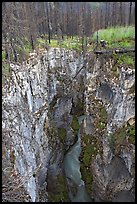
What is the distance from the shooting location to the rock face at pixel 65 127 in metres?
14.9

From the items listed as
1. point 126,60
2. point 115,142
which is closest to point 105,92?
point 126,60

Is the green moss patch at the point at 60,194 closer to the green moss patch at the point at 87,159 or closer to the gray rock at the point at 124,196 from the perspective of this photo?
the green moss patch at the point at 87,159

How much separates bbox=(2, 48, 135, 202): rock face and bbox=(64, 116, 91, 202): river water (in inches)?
22.0

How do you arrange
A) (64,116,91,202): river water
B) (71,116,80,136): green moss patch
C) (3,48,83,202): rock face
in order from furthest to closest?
(71,116,80,136): green moss patch, (64,116,91,202): river water, (3,48,83,202): rock face

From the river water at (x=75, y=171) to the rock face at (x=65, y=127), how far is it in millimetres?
559

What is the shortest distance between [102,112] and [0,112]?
1083cm

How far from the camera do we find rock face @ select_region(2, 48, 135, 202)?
14891 mm

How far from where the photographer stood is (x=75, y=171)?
21469 millimetres

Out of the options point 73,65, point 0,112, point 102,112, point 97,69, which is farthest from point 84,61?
point 0,112

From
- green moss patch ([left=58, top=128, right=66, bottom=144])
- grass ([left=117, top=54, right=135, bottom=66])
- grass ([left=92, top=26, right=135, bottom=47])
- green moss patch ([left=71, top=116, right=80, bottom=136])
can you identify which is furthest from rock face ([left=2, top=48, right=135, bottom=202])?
grass ([left=92, top=26, right=135, bottom=47])

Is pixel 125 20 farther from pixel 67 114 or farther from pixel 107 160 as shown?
pixel 107 160

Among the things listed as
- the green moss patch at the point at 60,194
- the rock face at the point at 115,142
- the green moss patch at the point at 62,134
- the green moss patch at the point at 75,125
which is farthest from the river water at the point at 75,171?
the green moss patch at the point at 62,134

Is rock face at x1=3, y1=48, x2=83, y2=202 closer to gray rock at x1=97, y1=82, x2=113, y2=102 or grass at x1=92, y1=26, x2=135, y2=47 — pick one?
grass at x1=92, y1=26, x2=135, y2=47

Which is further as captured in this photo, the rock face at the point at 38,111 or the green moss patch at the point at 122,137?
the green moss patch at the point at 122,137
